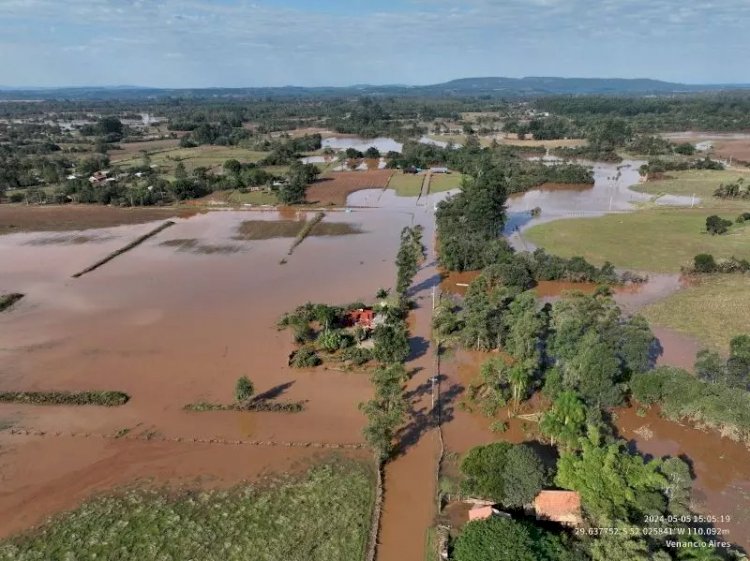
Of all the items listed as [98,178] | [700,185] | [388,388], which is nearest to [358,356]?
[388,388]

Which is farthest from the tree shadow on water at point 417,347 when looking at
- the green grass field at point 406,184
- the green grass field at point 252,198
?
the green grass field at point 406,184

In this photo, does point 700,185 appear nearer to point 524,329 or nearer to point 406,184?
point 406,184

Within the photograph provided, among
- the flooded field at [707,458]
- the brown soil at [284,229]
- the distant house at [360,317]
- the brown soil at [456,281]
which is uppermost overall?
the brown soil at [284,229]

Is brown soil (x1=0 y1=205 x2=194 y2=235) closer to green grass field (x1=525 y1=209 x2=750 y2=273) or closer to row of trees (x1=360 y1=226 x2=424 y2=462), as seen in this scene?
row of trees (x1=360 y1=226 x2=424 y2=462)

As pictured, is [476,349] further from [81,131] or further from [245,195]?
[81,131]

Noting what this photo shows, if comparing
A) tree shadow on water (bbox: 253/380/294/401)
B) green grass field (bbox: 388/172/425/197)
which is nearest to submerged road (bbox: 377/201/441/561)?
tree shadow on water (bbox: 253/380/294/401)

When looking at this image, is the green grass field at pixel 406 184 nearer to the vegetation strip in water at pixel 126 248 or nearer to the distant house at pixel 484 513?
the vegetation strip in water at pixel 126 248

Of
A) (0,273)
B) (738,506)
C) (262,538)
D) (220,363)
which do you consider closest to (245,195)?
(0,273)
